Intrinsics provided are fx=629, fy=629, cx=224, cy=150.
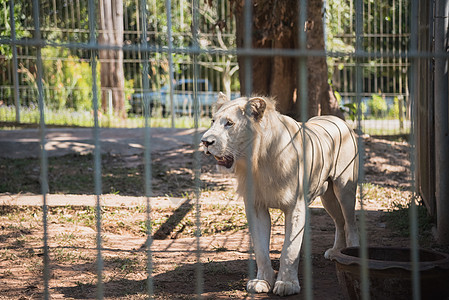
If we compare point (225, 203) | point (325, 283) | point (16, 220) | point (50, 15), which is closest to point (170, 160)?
point (225, 203)

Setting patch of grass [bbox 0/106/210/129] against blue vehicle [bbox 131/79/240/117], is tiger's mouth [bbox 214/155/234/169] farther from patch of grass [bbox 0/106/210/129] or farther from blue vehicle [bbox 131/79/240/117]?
blue vehicle [bbox 131/79/240/117]

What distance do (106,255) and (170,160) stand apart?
510 centimetres

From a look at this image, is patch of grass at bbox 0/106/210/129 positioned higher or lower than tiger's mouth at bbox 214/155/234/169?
lower

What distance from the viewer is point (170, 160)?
33.5 feet

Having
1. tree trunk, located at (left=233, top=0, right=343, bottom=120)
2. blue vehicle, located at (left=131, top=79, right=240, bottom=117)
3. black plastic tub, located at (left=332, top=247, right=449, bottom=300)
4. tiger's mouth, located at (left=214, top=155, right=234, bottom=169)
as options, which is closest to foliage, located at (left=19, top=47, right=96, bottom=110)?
blue vehicle, located at (left=131, top=79, right=240, bottom=117)

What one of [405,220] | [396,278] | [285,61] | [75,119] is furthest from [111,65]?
[396,278]

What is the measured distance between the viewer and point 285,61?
917 centimetres

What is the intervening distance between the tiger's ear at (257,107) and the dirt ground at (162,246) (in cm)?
82

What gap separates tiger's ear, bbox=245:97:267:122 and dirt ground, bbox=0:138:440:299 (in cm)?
82

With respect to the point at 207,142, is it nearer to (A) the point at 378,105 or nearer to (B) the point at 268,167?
(B) the point at 268,167

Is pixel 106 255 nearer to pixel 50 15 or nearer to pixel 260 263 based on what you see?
pixel 260 263

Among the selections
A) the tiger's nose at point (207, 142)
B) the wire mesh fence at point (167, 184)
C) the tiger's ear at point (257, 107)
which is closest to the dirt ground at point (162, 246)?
the wire mesh fence at point (167, 184)

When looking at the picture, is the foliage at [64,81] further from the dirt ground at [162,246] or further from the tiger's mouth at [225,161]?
the tiger's mouth at [225,161]

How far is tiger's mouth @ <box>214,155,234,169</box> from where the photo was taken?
4.07m
